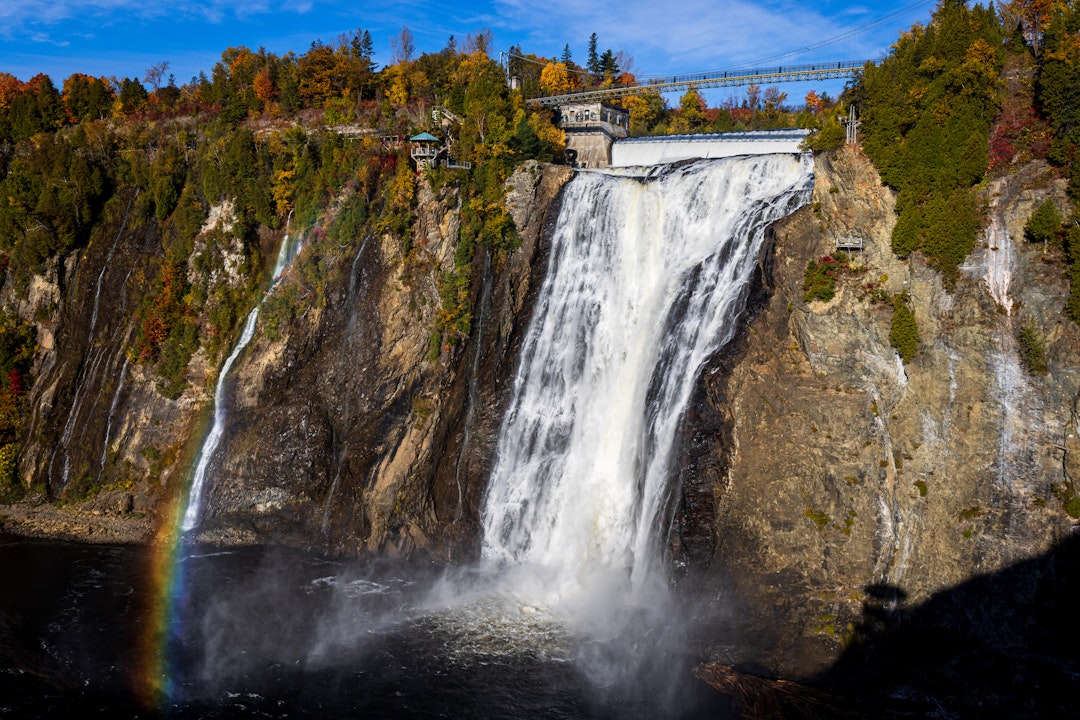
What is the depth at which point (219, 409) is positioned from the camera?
42219 mm

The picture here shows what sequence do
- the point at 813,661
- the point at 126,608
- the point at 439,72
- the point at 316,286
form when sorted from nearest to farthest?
the point at 813,661
the point at 126,608
the point at 316,286
the point at 439,72

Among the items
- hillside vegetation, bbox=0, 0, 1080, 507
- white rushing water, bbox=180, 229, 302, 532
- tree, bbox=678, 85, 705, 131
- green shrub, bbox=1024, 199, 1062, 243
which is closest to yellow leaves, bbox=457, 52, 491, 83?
hillside vegetation, bbox=0, 0, 1080, 507

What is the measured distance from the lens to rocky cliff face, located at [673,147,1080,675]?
2508 centimetres

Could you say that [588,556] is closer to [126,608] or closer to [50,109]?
[126,608]

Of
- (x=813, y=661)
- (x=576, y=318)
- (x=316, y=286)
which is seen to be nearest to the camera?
(x=813, y=661)

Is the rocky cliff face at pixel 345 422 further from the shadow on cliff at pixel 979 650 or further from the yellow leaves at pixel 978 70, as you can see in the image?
the yellow leaves at pixel 978 70

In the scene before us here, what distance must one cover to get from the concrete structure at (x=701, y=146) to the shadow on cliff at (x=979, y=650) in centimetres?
2575

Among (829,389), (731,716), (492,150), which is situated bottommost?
(731,716)

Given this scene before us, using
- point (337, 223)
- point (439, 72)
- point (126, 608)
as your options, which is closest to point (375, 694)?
point (126, 608)

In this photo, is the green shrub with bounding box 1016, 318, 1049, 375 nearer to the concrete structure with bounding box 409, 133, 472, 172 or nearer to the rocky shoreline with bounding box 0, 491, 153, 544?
the concrete structure with bounding box 409, 133, 472, 172

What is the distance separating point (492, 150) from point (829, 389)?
929 inches

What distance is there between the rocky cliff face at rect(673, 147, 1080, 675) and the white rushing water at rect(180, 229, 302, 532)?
27.1 meters

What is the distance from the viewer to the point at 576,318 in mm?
37406

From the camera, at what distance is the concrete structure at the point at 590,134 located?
54.3 metres
